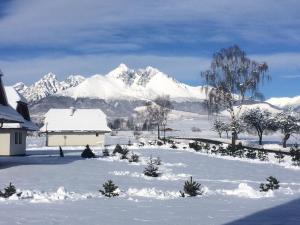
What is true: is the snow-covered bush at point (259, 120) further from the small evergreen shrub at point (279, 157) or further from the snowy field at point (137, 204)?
the snowy field at point (137, 204)

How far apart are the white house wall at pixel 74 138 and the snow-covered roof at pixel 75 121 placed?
2.68ft

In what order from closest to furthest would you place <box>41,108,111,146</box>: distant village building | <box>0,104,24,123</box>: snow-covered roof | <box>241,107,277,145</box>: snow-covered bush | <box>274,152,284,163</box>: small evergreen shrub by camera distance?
<box>0,104,24,123</box>: snow-covered roof, <box>274,152,284,163</box>: small evergreen shrub, <box>41,108,111,146</box>: distant village building, <box>241,107,277,145</box>: snow-covered bush

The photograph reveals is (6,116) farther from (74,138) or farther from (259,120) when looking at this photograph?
(259,120)

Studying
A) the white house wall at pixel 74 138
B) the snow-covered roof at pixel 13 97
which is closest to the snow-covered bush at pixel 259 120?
the white house wall at pixel 74 138

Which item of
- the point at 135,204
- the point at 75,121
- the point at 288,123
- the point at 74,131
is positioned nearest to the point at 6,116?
the point at 135,204

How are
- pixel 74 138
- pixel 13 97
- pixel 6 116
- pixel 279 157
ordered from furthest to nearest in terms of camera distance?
pixel 74 138
pixel 13 97
pixel 279 157
pixel 6 116

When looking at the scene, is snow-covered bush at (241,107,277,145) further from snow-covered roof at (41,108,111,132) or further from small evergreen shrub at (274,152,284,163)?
small evergreen shrub at (274,152,284,163)

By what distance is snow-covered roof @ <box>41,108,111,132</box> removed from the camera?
71.6m

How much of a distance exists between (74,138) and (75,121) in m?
2.82

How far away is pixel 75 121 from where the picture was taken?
7344 centimetres

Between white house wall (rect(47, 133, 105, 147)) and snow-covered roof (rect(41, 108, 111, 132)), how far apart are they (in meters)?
0.82

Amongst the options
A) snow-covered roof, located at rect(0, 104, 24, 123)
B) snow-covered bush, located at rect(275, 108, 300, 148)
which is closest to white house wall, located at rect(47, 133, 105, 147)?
snow-covered bush, located at rect(275, 108, 300, 148)

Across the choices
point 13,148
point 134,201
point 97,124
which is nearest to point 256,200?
point 134,201

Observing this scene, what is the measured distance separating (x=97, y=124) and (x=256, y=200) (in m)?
57.4
